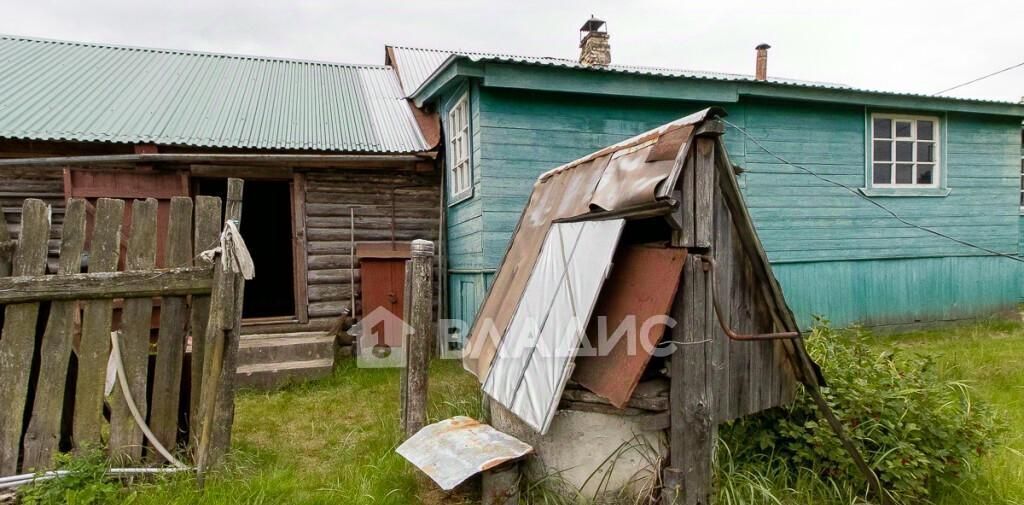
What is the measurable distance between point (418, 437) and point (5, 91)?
28.3 ft

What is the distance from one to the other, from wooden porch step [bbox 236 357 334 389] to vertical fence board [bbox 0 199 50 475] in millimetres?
2615

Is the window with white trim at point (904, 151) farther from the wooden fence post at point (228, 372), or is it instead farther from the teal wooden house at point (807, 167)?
the wooden fence post at point (228, 372)

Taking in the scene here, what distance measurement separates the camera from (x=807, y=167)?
780cm

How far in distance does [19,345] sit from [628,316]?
3.41 m

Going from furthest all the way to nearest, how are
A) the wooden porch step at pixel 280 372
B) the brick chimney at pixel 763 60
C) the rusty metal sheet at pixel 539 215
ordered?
the brick chimney at pixel 763 60 < the wooden porch step at pixel 280 372 < the rusty metal sheet at pixel 539 215

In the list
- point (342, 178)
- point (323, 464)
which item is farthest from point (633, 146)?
point (342, 178)

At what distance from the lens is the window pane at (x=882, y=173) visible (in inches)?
320

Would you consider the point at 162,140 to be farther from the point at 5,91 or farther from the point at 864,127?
the point at 864,127

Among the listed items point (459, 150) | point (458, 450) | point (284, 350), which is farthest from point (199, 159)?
point (458, 450)

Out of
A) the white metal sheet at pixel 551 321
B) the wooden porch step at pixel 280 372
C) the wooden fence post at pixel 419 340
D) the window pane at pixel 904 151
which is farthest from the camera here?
the window pane at pixel 904 151

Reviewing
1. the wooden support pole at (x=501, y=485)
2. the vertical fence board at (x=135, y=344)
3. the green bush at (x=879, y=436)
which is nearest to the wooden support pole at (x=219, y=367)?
the vertical fence board at (x=135, y=344)

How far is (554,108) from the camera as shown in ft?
22.0

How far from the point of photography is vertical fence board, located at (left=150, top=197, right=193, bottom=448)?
3.24 meters

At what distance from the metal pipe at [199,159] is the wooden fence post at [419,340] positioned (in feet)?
13.1
